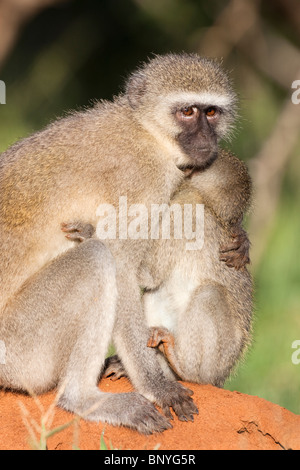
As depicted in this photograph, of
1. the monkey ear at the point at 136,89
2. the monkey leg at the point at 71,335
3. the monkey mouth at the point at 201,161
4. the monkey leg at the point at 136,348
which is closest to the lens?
Result: the monkey leg at the point at 71,335

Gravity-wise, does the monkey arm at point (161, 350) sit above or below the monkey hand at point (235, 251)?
below

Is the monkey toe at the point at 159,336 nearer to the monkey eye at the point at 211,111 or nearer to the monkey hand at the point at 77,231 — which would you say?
the monkey hand at the point at 77,231

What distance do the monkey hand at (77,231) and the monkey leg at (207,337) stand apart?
102 centimetres

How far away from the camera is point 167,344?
18.9ft

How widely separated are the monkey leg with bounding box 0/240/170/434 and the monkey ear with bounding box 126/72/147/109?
52.8 inches

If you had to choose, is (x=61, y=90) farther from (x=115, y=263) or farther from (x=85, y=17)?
(x=115, y=263)

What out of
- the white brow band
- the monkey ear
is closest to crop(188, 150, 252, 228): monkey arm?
the white brow band

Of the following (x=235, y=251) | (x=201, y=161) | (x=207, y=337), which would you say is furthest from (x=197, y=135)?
(x=207, y=337)

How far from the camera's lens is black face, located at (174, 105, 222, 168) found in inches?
233

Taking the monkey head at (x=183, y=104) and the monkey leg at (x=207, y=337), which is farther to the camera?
the monkey head at (x=183, y=104)

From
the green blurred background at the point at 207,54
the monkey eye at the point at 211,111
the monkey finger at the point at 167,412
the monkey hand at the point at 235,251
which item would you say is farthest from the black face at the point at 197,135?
the green blurred background at the point at 207,54

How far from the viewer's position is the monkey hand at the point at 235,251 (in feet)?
20.2

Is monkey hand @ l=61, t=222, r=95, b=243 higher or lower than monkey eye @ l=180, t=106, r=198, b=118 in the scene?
lower

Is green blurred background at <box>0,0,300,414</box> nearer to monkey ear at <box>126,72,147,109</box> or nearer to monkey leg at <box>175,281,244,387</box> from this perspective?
monkey leg at <box>175,281,244,387</box>
